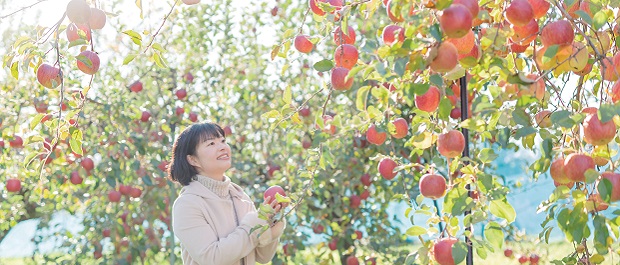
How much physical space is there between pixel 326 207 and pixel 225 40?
104 cm

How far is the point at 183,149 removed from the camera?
2082mm

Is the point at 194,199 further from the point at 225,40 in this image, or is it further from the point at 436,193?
the point at 225,40

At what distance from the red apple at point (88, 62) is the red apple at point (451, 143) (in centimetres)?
56

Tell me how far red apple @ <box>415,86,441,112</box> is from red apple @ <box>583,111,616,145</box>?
0.23 meters

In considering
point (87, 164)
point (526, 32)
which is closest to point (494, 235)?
point (526, 32)

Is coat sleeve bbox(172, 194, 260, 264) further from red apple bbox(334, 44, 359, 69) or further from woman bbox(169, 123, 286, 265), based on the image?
red apple bbox(334, 44, 359, 69)

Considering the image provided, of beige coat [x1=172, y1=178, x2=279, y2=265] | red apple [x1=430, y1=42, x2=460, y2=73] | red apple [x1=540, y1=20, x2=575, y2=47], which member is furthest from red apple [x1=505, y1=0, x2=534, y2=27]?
beige coat [x1=172, y1=178, x2=279, y2=265]

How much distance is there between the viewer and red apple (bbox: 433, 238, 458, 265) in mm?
1278

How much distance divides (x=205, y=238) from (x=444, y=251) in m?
0.78

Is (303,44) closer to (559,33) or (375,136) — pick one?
(375,136)

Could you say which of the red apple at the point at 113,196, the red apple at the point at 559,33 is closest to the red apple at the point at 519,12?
the red apple at the point at 559,33

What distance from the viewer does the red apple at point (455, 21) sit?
0.94 metres

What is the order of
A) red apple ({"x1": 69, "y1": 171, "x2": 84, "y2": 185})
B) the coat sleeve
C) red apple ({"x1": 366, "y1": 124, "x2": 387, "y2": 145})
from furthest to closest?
red apple ({"x1": 69, "y1": 171, "x2": 84, "y2": 185}) < the coat sleeve < red apple ({"x1": 366, "y1": 124, "x2": 387, "y2": 145})

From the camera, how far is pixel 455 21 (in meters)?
0.94
